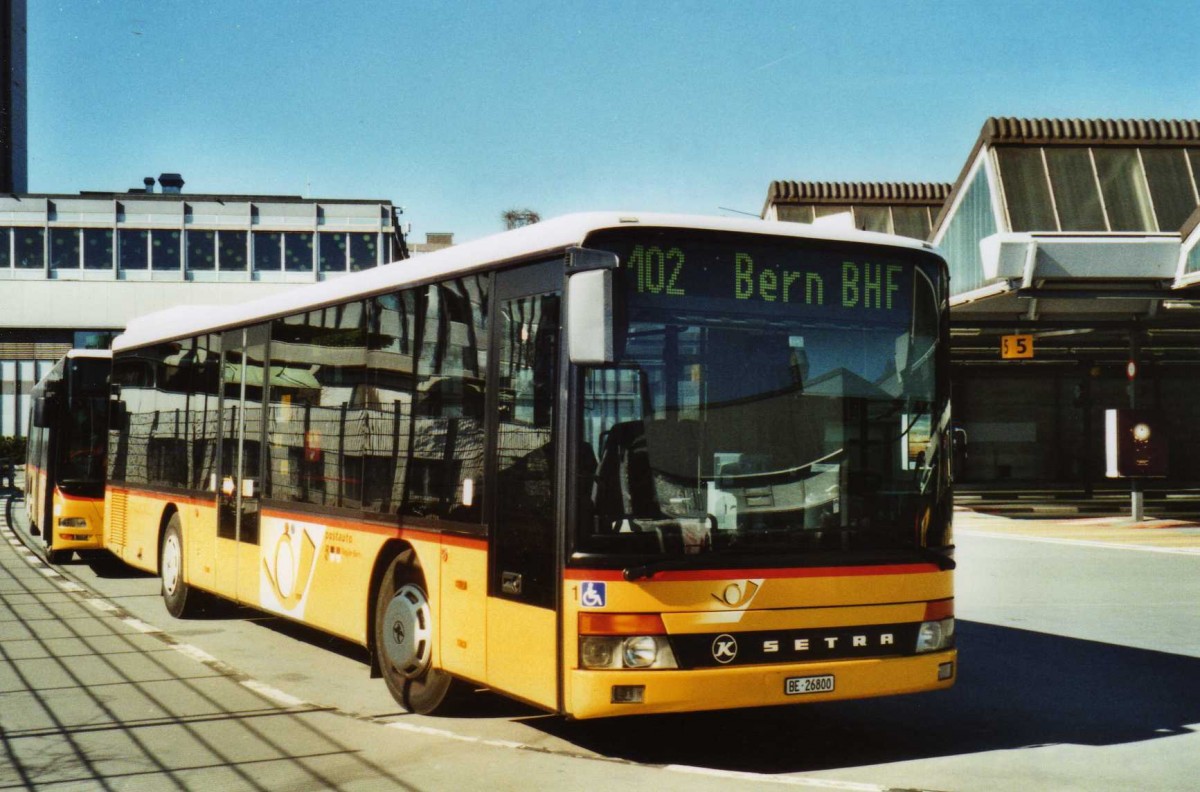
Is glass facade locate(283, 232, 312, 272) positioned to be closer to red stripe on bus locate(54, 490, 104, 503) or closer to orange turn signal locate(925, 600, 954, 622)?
red stripe on bus locate(54, 490, 104, 503)

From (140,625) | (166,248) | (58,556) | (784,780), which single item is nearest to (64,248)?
(166,248)

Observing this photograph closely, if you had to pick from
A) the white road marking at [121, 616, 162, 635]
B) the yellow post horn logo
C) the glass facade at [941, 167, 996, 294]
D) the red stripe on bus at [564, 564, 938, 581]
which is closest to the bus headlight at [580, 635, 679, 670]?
the red stripe on bus at [564, 564, 938, 581]

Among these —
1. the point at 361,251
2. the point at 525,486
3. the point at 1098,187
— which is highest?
the point at 361,251

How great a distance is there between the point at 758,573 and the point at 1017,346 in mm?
22834

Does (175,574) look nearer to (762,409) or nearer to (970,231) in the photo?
(762,409)

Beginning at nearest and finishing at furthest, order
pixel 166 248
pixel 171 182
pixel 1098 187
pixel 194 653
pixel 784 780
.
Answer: pixel 784 780
pixel 194 653
pixel 1098 187
pixel 166 248
pixel 171 182

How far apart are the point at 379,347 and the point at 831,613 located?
371cm

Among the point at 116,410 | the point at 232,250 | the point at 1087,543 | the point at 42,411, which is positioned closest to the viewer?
the point at 116,410

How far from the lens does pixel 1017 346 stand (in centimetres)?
2811

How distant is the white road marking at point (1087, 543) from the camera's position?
2192 centimetres

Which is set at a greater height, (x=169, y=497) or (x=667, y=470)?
(x=667, y=470)

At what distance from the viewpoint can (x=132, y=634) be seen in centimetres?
1205

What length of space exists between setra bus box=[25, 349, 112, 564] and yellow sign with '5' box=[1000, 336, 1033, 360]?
17.9 metres

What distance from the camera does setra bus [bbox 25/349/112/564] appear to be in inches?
730
